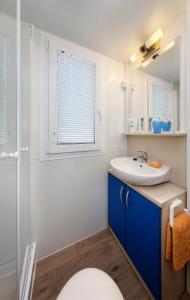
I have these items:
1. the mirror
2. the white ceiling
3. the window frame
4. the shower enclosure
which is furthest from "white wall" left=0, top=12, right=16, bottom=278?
the mirror

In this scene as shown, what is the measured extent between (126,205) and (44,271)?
0.95m

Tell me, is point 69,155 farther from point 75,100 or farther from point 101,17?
point 101,17

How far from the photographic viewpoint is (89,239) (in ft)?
5.60

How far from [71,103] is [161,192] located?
46.7 inches

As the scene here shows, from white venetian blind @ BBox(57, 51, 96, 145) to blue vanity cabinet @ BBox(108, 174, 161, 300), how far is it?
0.66 m

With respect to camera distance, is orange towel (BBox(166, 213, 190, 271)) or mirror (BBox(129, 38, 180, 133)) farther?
mirror (BBox(129, 38, 180, 133))

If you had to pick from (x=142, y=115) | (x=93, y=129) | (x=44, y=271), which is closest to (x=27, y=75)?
(x=93, y=129)

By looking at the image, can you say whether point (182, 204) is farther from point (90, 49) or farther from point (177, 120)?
point (90, 49)

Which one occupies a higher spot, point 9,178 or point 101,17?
point 101,17

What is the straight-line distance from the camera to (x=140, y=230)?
115 cm

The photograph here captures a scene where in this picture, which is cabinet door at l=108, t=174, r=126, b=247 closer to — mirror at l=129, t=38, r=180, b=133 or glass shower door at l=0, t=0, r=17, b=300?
mirror at l=129, t=38, r=180, b=133

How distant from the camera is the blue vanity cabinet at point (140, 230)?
99 centimetres

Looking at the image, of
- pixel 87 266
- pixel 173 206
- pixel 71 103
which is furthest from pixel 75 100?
pixel 87 266

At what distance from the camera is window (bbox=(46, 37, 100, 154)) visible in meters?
1.42
